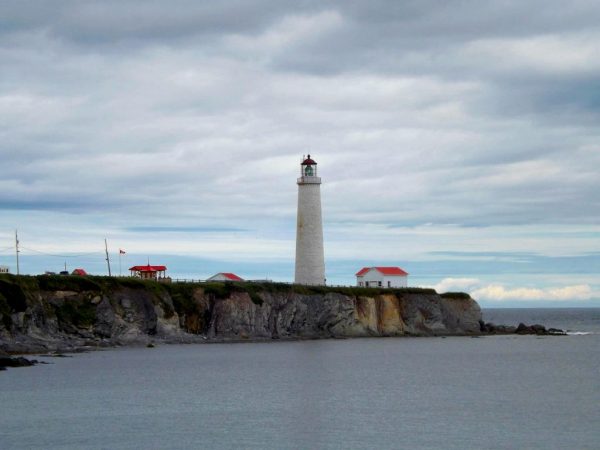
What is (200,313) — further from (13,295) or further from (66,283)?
(13,295)

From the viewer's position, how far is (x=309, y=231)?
2985 inches

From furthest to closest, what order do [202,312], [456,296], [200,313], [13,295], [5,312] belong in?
[456,296] < [202,312] < [200,313] < [13,295] < [5,312]

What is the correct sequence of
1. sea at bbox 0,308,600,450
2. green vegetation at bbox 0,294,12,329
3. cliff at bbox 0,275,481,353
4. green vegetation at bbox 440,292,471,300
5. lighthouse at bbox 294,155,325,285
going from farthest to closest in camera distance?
1. green vegetation at bbox 440,292,471,300
2. lighthouse at bbox 294,155,325,285
3. cliff at bbox 0,275,481,353
4. green vegetation at bbox 0,294,12,329
5. sea at bbox 0,308,600,450

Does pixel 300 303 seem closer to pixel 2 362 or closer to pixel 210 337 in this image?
pixel 210 337

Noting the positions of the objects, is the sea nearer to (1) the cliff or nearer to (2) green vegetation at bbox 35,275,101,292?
(1) the cliff

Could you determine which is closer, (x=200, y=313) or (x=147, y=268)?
(x=200, y=313)

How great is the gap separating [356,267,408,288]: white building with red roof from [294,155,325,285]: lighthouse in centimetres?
1365

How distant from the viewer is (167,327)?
210 feet

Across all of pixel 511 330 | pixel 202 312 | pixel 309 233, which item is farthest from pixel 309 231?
pixel 511 330

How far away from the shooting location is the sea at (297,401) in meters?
29.6

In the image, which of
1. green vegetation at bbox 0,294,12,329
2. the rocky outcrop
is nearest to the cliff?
green vegetation at bbox 0,294,12,329

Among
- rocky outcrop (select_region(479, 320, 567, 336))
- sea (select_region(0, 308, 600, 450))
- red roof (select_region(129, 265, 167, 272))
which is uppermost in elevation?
red roof (select_region(129, 265, 167, 272))

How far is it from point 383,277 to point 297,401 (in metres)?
52.1

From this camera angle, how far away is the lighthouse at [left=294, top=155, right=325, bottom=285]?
76000 millimetres
